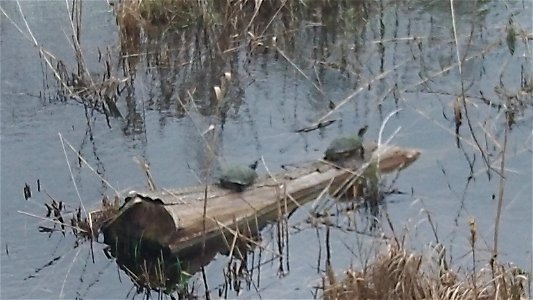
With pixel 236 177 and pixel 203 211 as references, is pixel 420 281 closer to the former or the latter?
pixel 203 211

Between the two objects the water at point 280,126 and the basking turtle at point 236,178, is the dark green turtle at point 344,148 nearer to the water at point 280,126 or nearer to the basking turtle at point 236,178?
the water at point 280,126

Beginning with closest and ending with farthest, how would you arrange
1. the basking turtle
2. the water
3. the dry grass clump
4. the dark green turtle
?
the dry grass clump
the water
the basking turtle
the dark green turtle

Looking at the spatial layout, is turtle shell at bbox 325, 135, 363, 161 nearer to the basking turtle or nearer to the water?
the water

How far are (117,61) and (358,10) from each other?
5.50 feet

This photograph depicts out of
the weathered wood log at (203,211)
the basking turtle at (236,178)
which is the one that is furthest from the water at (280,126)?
the basking turtle at (236,178)

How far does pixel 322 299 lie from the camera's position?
9.72ft

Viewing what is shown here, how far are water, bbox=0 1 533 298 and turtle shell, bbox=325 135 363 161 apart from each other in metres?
0.23

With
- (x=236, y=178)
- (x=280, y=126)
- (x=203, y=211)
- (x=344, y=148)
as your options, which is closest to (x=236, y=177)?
(x=236, y=178)

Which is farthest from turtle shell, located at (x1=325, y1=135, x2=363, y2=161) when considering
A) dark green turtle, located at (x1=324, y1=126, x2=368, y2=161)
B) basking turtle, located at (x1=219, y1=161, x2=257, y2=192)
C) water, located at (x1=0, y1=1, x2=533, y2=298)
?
basking turtle, located at (x1=219, y1=161, x2=257, y2=192)

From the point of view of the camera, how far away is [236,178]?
3568 millimetres

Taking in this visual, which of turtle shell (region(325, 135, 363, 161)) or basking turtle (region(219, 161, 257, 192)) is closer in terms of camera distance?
basking turtle (region(219, 161, 257, 192))

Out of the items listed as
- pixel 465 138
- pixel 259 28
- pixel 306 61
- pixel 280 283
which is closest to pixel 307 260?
pixel 280 283

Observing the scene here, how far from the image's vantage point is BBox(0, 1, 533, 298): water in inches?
133

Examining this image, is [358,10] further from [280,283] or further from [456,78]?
[280,283]
